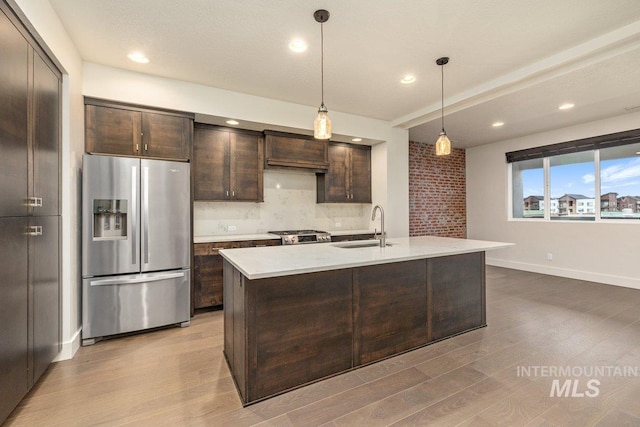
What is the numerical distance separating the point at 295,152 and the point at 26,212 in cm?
296

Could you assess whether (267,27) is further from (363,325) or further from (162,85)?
(363,325)

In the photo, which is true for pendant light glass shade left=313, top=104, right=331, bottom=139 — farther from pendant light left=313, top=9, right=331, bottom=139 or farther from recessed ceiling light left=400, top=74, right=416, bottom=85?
recessed ceiling light left=400, top=74, right=416, bottom=85

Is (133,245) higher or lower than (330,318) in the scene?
higher

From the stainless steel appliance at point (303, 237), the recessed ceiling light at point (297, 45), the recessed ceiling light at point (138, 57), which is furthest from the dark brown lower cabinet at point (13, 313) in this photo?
the stainless steel appliance at point (303, 237)

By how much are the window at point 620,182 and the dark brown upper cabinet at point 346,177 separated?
3745 mm

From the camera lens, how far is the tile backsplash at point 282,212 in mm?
4152

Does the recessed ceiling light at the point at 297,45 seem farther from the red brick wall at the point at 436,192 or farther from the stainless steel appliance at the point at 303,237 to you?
the red brick wall at the point at 436,192

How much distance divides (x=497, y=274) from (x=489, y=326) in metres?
2.82

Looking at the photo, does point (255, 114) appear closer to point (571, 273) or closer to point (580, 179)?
point (580, 179)

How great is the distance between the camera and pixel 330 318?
6.89 ft

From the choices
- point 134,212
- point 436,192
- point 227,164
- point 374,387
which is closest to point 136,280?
point 134,212

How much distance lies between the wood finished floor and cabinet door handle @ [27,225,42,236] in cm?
107

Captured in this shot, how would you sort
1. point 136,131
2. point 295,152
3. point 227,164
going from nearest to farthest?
point 136,131 → point 227,164 → point 295,152

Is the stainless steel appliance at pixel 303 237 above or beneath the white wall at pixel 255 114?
beneath
